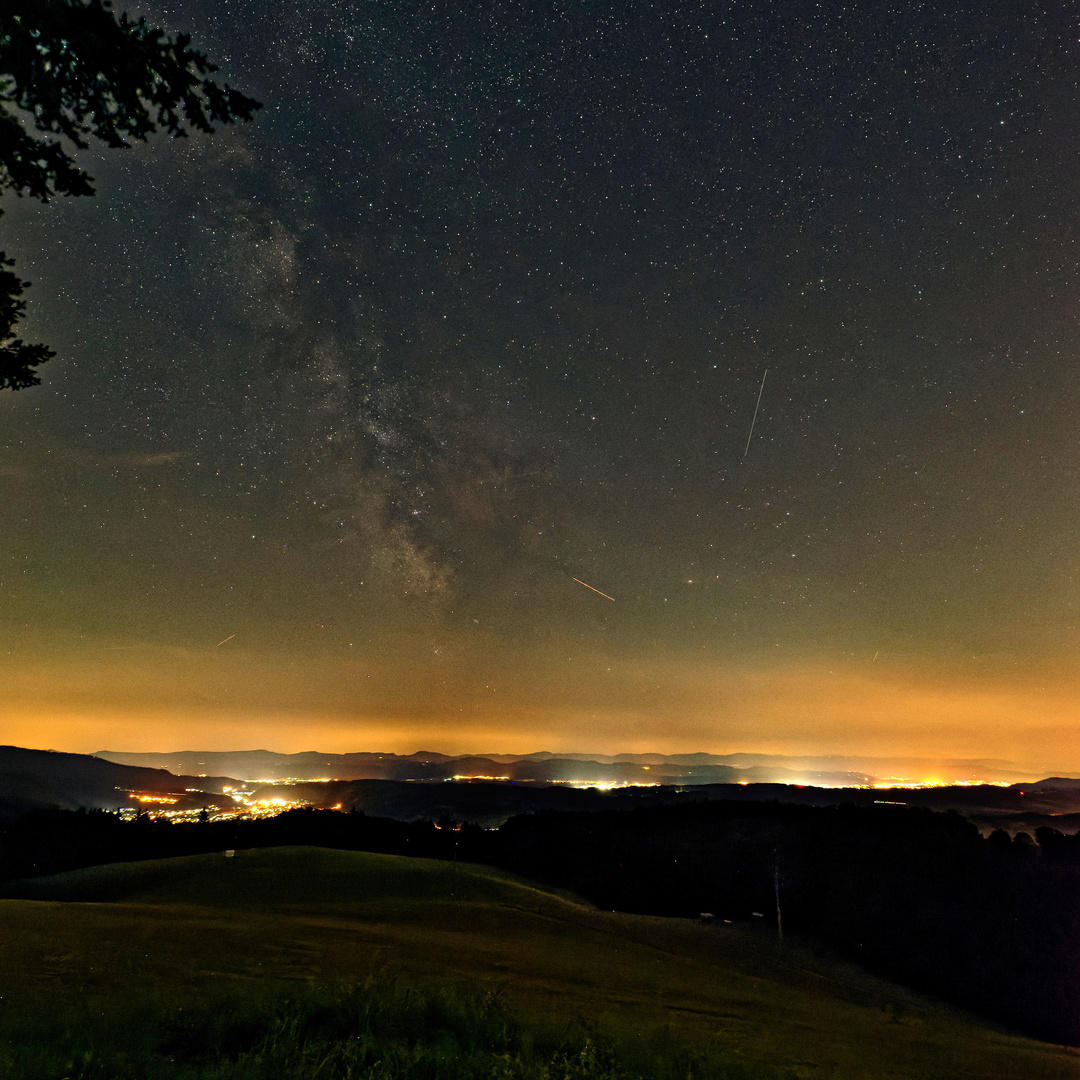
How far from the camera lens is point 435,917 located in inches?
748

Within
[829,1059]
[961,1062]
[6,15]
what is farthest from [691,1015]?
[6,15]

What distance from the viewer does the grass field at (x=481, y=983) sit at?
24.3 ft

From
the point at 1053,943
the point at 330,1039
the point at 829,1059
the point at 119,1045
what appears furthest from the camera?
the point at 1053,943

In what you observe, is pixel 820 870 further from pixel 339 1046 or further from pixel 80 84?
pixel 80 84

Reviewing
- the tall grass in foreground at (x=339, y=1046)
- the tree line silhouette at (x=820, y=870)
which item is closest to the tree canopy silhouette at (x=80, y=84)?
the tall grass in foreground at (x=339, y=1046)

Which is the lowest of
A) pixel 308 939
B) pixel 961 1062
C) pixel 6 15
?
pixel 961 1062

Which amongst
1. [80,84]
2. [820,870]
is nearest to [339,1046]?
[80,84]

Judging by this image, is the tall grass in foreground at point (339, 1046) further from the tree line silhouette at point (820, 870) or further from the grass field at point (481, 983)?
the tree line silhouette at point (820, 870)

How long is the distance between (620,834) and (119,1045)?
51.5m

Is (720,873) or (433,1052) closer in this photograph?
(433,1052)

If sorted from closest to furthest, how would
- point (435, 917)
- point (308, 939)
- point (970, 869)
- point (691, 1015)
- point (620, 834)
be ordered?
point (691, 1015), point (308, 939), point (435, 917), point (970, 869), point (620, 834)

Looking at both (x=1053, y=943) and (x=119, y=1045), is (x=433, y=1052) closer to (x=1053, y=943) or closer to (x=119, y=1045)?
(x=119, y=1045)

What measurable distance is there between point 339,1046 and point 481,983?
501 cm

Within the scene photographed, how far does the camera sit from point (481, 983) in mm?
10977
